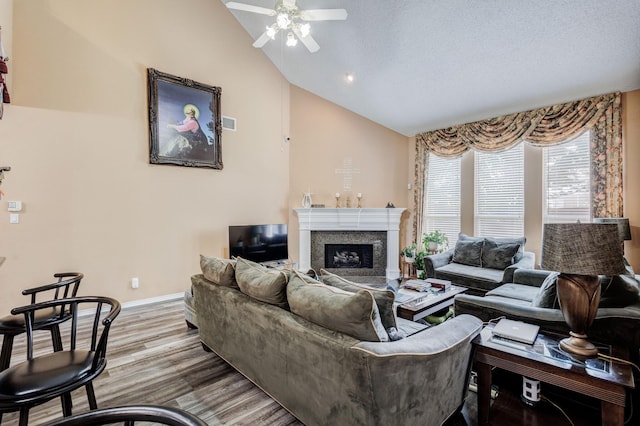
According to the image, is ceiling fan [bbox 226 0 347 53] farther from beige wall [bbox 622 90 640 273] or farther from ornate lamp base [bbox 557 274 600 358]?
beige wall [bbox 622 90 640 273]

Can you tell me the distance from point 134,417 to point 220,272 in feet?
5.67

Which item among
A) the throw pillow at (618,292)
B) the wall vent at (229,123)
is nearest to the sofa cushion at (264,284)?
the throw pillow at (618,292)

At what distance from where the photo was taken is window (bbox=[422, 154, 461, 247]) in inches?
230

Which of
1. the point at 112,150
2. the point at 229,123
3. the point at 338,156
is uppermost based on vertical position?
the point at 229,123

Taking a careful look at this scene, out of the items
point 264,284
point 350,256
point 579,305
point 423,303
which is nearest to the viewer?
point 579,305

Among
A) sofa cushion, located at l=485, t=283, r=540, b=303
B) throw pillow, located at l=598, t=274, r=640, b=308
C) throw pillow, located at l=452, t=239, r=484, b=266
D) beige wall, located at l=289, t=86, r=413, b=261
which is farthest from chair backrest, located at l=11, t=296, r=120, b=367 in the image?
throw pillow, located at l=452, t=239, r=484, b=266

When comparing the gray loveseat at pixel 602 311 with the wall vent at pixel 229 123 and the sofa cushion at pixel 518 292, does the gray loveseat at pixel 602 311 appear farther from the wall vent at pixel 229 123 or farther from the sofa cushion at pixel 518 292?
the wall vent at pixel 229 123

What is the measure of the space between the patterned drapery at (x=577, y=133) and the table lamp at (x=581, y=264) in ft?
11.6

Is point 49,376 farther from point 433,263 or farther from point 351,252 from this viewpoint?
point 351,252

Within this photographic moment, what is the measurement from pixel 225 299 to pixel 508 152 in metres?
5.24

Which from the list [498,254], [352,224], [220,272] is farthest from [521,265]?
[220,272]

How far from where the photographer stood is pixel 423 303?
2.93m

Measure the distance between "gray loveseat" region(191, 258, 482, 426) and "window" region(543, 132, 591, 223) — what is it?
3895 millimetres

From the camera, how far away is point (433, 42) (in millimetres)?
3768
